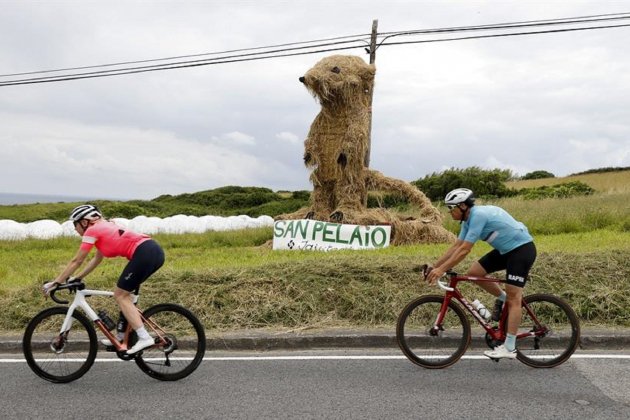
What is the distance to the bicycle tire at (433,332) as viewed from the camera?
6270mm

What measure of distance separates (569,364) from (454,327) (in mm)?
1218

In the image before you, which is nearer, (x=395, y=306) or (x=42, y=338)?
(x=42, y=338)

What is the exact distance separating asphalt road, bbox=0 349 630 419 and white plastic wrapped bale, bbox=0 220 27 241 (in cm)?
1495

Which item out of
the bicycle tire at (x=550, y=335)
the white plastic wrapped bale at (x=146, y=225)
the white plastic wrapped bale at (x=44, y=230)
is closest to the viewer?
the bicycle tire at (x=550, y=335)

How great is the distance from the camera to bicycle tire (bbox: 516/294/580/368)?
6246 millimetres

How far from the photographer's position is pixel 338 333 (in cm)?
735

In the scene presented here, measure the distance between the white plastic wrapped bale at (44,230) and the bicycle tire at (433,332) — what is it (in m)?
16.9

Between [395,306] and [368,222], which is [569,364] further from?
[368,222]

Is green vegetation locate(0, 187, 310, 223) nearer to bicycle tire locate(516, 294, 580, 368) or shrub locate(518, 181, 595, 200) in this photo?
shrub locate(518, 181, 595, 200)

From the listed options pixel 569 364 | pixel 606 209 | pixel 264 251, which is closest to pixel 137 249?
pixel 569 364

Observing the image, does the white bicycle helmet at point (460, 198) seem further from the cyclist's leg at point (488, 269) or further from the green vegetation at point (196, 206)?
the green vegetation at point (196, 206)

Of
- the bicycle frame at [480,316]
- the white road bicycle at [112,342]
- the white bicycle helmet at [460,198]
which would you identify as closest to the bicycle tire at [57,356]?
the white road bicycle at [112,342]

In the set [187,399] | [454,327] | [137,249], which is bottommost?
[187,399]

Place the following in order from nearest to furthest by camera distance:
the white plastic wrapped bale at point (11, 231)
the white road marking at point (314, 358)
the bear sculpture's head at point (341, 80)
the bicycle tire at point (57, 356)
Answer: the bicycle tire at point (57, 356), the white road marking at point (314, 358), the bear sculpture's head at point (341, 80), the white plastic wrapped bale at point (11, 231)
